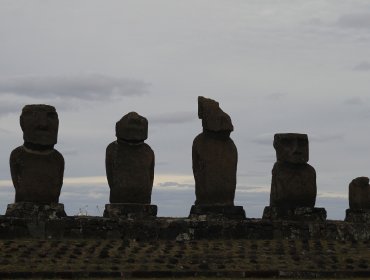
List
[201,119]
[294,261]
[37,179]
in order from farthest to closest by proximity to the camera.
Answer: [201,119], [37,179], [294,261]

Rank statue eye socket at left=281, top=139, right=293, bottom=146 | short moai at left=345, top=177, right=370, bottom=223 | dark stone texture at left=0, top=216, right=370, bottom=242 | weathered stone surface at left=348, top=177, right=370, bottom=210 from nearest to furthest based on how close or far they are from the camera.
Result: dark stone texture at left=0, top=216, right=370, bottom=242 < statue eye socket at left=281, top=139, right=293, bottom=146 < short moai at left=345, top=177, right=370, bottom=223 < weathered stone surface at left=348, top=177, right=370, bottom=210

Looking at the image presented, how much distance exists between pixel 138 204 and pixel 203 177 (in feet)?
6.27

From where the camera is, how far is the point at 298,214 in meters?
24.1

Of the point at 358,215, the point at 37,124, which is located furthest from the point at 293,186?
the point at 37,124

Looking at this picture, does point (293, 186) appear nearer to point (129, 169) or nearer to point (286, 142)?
point (286, 142)

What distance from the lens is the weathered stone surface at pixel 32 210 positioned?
21.8 metres

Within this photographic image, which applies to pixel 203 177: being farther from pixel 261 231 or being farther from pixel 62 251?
pixel 62 251

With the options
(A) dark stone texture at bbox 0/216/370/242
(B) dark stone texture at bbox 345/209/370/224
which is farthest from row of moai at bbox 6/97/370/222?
(B) dark stone texture at bbox 345/209/370/224

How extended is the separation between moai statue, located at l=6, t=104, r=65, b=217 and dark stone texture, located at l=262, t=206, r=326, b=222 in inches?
225

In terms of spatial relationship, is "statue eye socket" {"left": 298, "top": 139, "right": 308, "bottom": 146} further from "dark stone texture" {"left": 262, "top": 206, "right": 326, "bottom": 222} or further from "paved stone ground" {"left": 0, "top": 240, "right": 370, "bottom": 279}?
"paved stone ground" {"left": 0, "top": 240, "right": 370, "bottom": 279}

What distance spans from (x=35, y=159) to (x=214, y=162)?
179 inches

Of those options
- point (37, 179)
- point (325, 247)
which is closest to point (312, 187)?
point (325, 247)

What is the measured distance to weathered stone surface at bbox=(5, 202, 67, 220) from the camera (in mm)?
21781

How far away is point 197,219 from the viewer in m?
22.8
